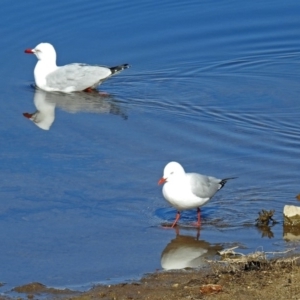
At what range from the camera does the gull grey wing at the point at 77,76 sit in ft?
50.5

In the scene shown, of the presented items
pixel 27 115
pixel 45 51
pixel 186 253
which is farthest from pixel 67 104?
pixel 186 253

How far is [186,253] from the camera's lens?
9.33 metres

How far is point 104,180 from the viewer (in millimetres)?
11352

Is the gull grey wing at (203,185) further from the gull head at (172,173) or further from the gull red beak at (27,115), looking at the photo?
the gull red beak at (27,115)

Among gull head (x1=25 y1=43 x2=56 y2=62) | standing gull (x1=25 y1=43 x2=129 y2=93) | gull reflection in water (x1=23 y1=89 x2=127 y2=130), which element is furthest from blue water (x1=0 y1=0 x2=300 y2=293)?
gull head (x1=25 y1=43 x2=56 y2=62)

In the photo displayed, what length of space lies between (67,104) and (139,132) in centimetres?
231

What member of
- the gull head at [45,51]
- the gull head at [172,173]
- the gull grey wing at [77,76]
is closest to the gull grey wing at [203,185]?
the gull head at [172,173]

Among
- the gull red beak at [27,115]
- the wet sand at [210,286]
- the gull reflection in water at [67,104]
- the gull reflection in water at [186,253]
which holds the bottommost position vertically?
the wet sand at [210,286]

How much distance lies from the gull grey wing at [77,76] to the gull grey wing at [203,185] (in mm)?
5381

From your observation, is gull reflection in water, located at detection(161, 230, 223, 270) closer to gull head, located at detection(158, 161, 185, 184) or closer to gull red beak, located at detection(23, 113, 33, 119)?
gull head, located at detection(158, 161, 185, 184)

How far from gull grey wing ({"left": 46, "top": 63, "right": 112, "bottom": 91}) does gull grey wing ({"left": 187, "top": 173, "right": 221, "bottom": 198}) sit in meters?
5.38

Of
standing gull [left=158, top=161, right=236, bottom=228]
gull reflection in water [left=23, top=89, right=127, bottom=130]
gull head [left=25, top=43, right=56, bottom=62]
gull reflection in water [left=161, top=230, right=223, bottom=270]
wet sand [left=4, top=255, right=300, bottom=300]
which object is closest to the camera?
wet sand [left=4, top=255, right=300, bottom=300]

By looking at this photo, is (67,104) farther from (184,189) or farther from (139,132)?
(184,189)

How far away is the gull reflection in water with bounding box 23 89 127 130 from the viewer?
46.6 feet
